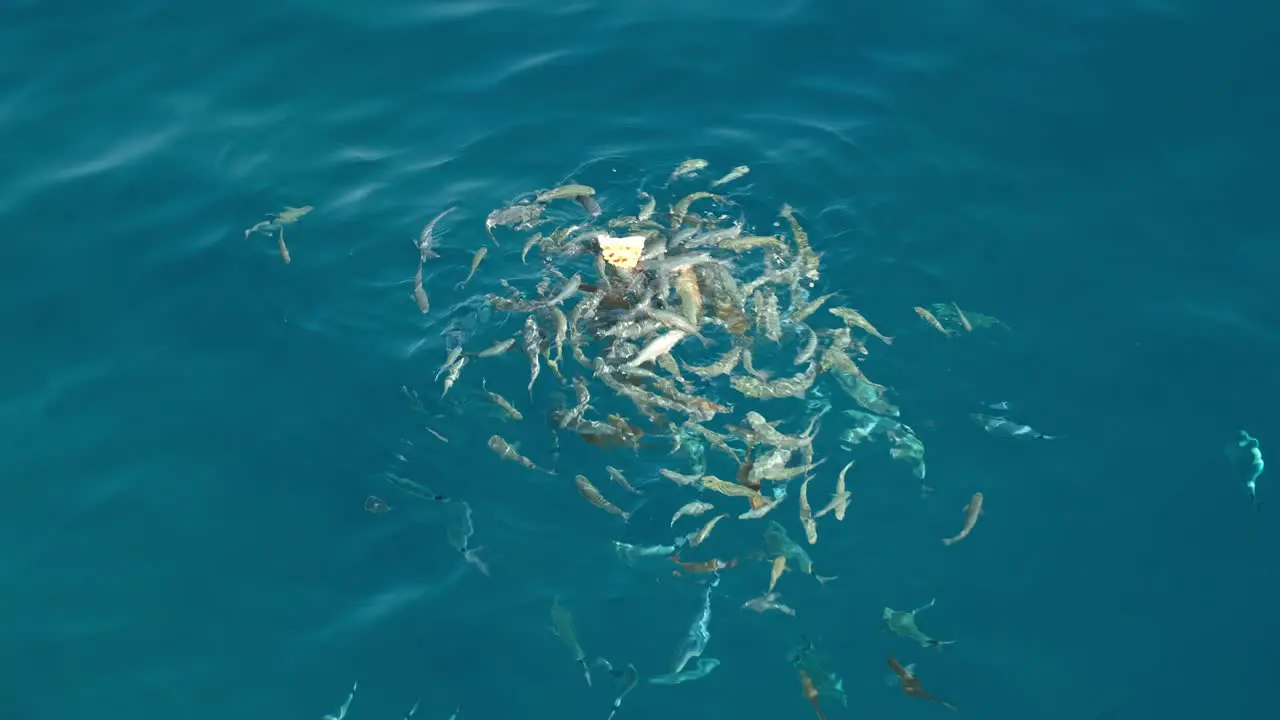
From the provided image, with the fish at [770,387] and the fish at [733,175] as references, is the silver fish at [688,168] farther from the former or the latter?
the fish at [770,387]

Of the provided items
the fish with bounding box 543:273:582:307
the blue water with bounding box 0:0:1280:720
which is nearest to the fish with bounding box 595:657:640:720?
the blue water with bounding box 0:0:1280:720

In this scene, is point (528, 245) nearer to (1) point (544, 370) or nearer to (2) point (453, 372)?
(1) point (544, 370)

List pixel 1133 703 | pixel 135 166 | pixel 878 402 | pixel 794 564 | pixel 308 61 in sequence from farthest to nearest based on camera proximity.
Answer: pixel 308 61, pixel 135 166, pixel 878 402, pixel 794 564, pixel 1133 703

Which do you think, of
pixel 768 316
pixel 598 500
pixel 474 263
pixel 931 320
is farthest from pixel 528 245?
pixel 931 320

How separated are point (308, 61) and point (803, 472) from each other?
7476mm

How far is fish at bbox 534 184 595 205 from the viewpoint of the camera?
9.30 metres

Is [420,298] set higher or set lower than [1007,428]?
higher

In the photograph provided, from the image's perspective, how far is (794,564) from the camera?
704cm

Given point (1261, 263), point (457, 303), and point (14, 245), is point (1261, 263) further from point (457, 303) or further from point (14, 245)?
point (14, 245)

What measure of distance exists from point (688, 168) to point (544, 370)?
2.71 metres

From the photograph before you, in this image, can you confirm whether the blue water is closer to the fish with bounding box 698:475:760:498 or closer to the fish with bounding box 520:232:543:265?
the fish with bounding box 520:232:543:265

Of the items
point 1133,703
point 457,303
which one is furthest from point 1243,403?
point 457,303

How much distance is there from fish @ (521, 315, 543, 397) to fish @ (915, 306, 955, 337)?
117 inches

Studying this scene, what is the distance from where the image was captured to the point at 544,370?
26.8 ft
